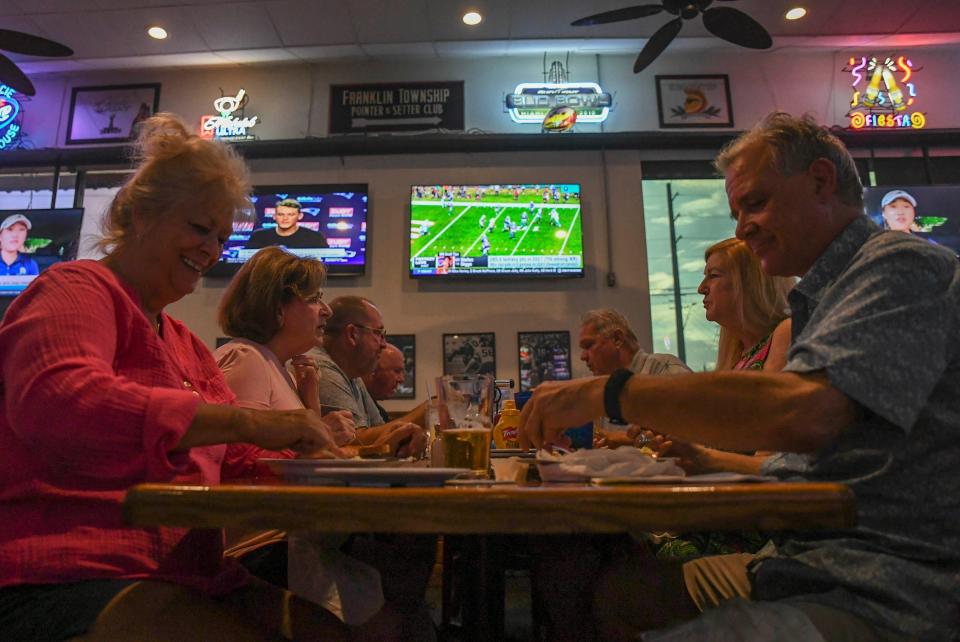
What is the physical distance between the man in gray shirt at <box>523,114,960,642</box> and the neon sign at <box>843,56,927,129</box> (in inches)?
228

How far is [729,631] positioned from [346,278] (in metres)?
5.03

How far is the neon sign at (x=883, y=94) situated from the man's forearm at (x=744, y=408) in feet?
19.5

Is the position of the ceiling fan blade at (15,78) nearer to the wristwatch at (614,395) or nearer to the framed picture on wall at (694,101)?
the framed picture on wall at (694,101)

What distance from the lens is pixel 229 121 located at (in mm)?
5977

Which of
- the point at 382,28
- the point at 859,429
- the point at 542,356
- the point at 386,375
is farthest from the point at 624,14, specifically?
the point at 859,429

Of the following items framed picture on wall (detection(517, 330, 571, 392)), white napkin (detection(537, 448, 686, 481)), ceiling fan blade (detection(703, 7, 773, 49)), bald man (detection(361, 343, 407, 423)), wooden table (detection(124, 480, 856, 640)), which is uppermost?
ceiling fan blade (detection(703, 7, 773, 49))

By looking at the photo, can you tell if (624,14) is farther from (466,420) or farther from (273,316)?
(466,420)

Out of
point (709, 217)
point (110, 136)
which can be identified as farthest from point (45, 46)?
point (709, 217)

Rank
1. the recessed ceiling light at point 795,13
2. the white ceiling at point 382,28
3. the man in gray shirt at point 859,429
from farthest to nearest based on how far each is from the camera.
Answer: the recessed ceiling light at point 795,13
the white ceiling at point 382,28
the man in gray shirt at point 859,429

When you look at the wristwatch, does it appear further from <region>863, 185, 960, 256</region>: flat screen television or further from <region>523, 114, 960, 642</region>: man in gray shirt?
<region>863, 185, 960, 256</region>: flat screen television

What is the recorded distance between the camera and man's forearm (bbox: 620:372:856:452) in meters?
0.88

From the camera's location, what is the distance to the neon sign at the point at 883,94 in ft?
19.2

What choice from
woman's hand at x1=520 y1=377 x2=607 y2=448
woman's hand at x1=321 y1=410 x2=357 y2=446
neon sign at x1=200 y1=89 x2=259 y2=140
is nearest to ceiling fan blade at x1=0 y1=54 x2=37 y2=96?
neon sign at x1=200 y1=89 x2=259 y2=140

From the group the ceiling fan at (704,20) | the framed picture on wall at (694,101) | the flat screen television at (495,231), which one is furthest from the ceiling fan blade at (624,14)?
the framed picture on wall at (694,101)
